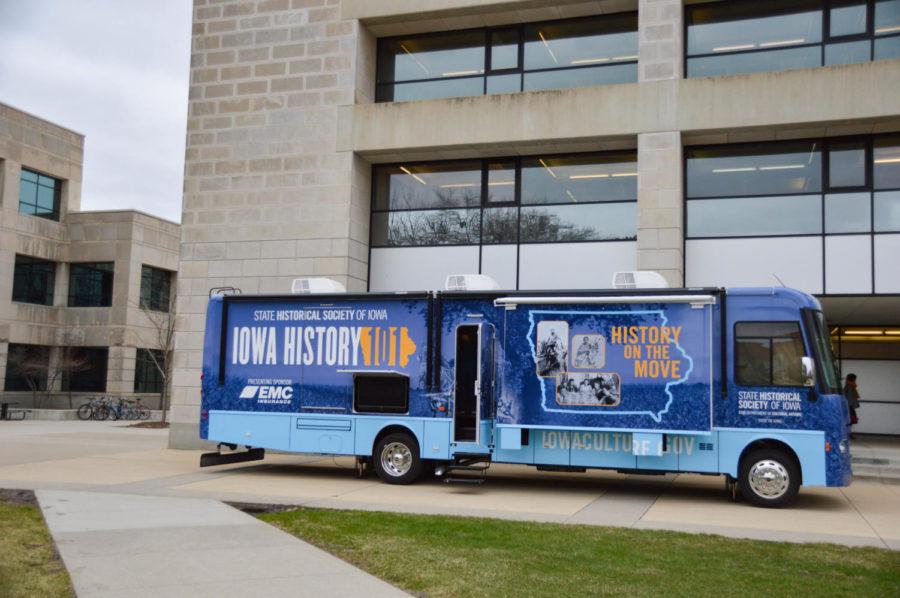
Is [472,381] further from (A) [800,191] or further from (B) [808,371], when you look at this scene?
(A) [800,191]

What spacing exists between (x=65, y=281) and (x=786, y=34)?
3390 centimetres

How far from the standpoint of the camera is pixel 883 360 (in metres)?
21.3

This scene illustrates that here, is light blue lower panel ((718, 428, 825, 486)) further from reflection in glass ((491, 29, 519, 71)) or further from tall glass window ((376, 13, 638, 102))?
reflection in glass ((491, 29, 519, 71))

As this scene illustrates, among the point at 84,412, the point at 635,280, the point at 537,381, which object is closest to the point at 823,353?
the point at 635,280

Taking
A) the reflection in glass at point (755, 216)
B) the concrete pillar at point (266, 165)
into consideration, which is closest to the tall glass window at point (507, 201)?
the concrete pillar at point (266, 165)

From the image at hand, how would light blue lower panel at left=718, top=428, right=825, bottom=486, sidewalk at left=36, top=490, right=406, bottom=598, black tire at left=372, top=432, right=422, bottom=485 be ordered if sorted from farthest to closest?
black tire at left=372, top=432, right=422, bottom=485, light blue lower panel at left=718, top=428, right=825, bottom=486, sidewalk at left=36, top=490, right=406, bottom=598

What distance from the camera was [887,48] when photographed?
56.2 ft

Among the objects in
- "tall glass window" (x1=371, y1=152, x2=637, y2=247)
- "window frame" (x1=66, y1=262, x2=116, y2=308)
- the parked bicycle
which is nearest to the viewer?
"tall glass window" (x1=371, y1=152, x2=637, y2=247)

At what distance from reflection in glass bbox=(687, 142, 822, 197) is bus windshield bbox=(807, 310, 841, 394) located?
5.83 m

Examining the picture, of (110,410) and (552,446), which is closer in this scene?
(552,446)

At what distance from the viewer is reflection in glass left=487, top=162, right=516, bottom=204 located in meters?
19.3

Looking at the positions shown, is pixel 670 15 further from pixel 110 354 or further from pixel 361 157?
pixel 110 354

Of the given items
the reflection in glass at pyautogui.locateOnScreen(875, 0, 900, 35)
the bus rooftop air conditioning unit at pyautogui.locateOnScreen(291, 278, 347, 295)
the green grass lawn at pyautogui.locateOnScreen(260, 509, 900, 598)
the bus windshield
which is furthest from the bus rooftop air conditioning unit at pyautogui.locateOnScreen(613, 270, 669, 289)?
the reflection in glass at pyautogui.locateOnScreen(875, 0, 900, 35)

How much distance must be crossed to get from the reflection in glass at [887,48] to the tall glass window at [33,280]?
35049mm
